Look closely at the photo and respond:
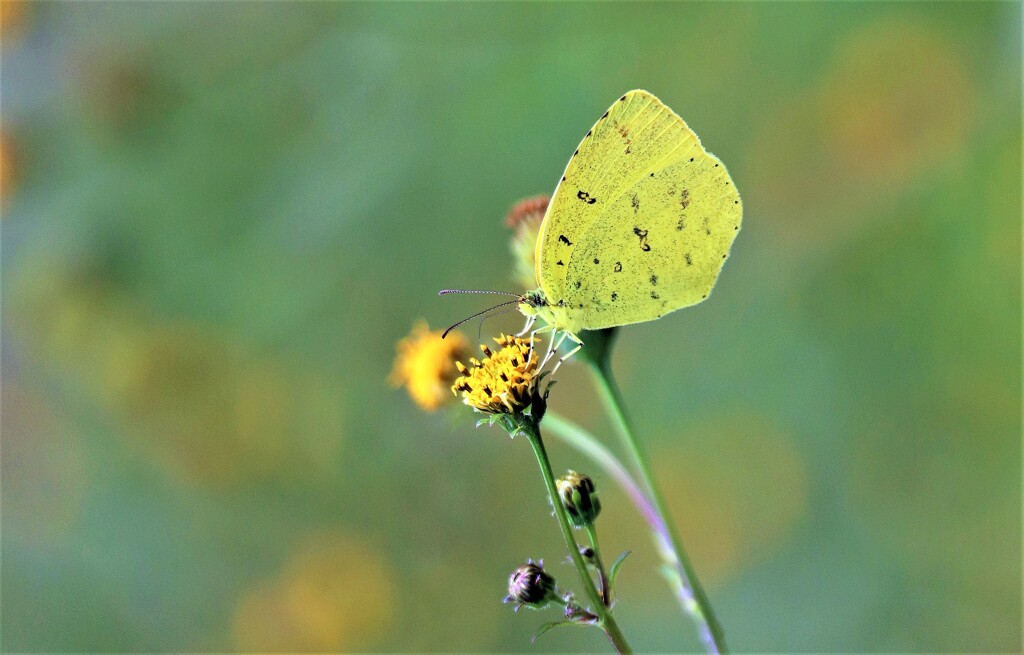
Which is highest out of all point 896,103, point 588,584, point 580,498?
point 896,103

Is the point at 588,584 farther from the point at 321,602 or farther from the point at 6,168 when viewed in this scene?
the point at 6,168

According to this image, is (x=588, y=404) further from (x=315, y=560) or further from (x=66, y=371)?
(x=66, y=371)

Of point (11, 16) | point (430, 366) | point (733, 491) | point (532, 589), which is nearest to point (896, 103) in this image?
point (733, 491)

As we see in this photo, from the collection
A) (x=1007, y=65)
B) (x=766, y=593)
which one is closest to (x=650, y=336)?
(x=766, y=593)

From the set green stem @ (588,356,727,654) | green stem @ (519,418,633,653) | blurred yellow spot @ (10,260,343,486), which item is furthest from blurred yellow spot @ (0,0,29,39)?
green stem @ (519,418,633,653)

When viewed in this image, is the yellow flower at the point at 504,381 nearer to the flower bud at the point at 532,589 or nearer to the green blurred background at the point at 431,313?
the flower bud at the point at 532,589

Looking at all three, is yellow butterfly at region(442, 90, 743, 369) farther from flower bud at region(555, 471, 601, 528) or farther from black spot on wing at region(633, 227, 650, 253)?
flower bud at region(555, 471, 601, 528)

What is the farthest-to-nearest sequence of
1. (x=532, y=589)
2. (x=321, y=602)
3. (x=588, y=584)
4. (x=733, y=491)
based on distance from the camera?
(x=321, y=602) → (x=733, y=491) → (x=532, y=589) → (x=588, y=584)

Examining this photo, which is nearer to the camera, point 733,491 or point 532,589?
point 532,589
